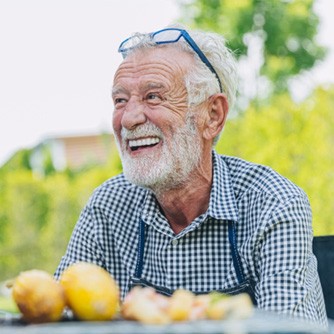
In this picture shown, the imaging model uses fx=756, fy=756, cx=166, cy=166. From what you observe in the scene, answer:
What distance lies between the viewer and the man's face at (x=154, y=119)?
259cm

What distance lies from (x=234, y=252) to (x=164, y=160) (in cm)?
39

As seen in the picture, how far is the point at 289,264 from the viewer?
2258 mm

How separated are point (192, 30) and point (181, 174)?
54cm

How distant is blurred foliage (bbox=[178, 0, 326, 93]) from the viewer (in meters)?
16.3

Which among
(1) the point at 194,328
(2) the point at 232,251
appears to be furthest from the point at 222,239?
(1) the point at 194,328

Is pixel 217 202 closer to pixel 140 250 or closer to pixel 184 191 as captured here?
pixel 184 191

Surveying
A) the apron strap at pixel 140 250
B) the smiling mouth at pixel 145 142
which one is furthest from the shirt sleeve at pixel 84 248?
the smiling mouth at pixel 145 142

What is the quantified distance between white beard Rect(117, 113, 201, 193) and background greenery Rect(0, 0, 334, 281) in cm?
68

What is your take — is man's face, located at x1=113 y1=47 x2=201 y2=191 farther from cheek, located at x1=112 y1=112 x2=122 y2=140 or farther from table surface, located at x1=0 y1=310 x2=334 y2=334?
table surface, located at x1=0 y1=310 x2=334 y2=334

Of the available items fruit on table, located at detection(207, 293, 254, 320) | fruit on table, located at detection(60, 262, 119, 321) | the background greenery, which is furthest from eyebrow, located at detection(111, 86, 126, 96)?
fruit on table, located at detection(207, 293, 254, 320)

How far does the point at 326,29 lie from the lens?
18.3 m

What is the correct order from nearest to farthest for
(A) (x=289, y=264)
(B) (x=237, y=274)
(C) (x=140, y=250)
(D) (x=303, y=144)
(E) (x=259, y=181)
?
(A) (x=289, y=264) < (B) (x=237, y=274) < (E) (x=259, y=181) < (C) (x=140, y=250) < (D) (x=303, y=144)

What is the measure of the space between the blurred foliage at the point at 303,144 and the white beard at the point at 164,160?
584 cm

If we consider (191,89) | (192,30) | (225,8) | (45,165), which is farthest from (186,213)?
(45,165)
